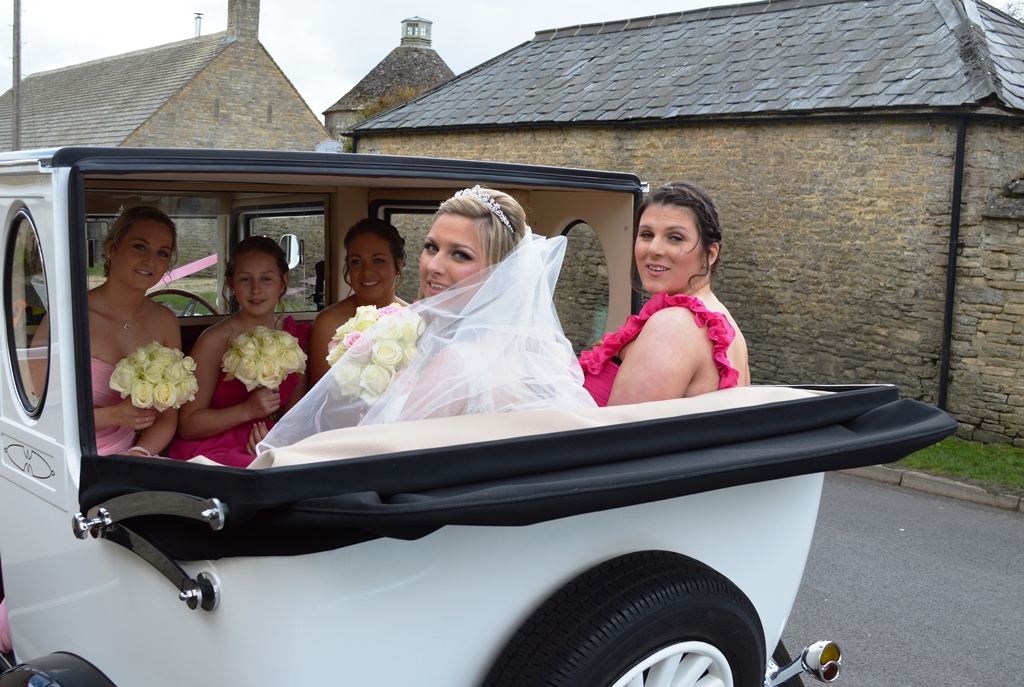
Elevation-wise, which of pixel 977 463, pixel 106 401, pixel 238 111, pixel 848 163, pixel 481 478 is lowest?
pixel 977 463

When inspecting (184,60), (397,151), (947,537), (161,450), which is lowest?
(947,537)

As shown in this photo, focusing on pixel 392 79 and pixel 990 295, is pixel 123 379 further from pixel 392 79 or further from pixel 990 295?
pixel 392 79

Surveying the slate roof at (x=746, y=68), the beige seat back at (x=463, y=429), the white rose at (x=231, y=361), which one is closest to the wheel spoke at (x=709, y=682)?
the beige seat back at (x=463, y=429)

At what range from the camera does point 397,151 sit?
19.2m

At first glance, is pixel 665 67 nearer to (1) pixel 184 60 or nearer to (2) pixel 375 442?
(2) pixel 375 442

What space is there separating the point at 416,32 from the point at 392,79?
4508mm

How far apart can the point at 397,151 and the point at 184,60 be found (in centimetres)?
2287

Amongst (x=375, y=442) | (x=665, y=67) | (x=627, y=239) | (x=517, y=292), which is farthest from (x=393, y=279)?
(x=665, y=67)

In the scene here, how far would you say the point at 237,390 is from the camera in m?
3.94

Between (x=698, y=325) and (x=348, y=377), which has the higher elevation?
(x=698, y=325)

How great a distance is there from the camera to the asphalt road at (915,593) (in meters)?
4.56

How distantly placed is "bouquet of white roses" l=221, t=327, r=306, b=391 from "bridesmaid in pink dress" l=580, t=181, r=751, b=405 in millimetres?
1270

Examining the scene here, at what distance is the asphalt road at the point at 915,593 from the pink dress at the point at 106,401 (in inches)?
130

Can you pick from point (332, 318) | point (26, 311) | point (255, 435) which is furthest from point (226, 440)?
point (26, 311)
